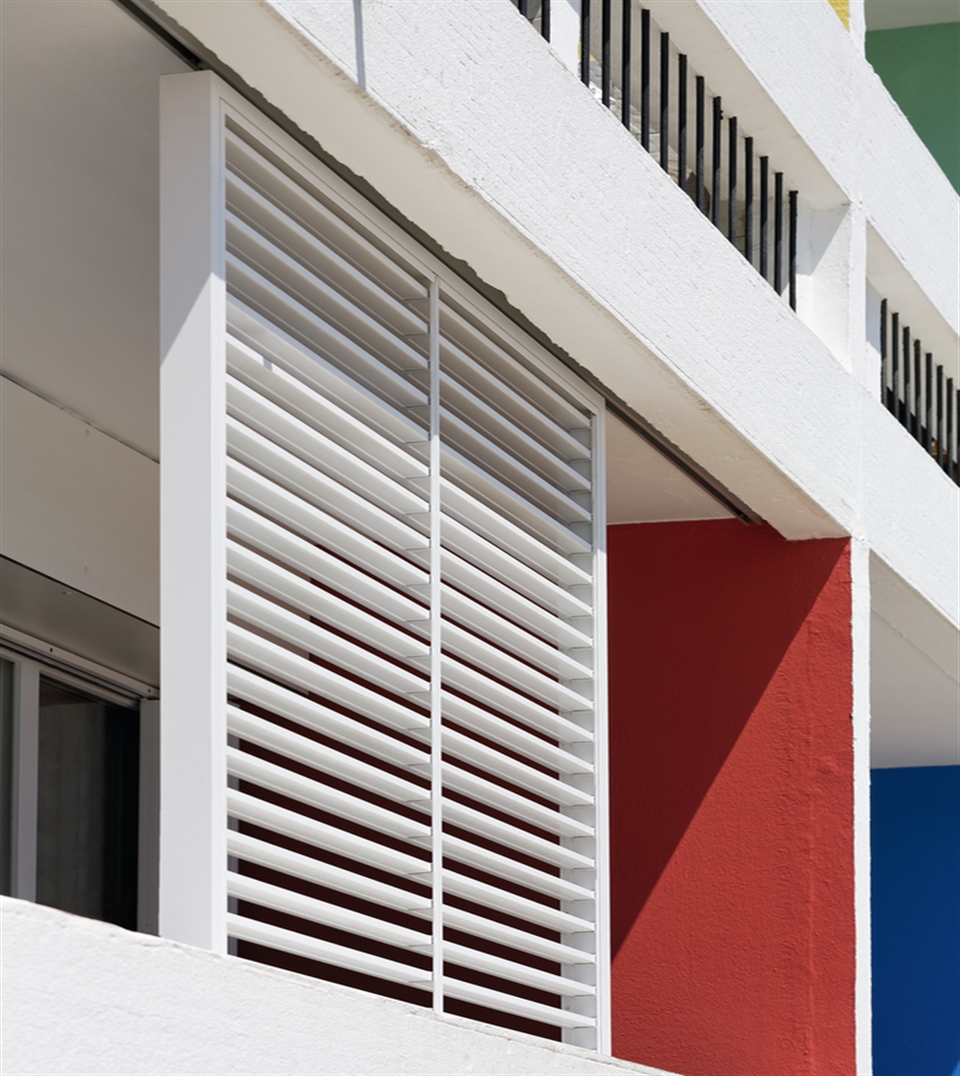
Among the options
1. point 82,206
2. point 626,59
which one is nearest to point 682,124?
point 626,59

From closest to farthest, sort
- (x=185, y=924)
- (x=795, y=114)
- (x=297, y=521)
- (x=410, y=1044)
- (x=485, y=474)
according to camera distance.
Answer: (x=185, y=924) → (x=410, y=1044) → (x=297, y=521) → (x=485, y=474) → (x=795, y=114)

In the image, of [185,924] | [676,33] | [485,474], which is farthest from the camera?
[676,33]

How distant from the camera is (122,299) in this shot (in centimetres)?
536

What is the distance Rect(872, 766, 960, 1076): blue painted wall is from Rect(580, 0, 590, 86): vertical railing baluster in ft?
23.0

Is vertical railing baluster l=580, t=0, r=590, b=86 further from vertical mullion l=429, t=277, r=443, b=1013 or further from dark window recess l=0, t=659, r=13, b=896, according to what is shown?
dark window recess l=0, t=659, r=13, b=896

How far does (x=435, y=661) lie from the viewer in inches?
179

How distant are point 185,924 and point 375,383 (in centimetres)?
153

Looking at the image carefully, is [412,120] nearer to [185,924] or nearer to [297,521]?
[297,521]

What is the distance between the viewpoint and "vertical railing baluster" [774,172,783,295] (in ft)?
23.0

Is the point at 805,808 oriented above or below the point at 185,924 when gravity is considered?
above

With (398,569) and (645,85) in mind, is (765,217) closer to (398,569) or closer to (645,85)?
(645,85)

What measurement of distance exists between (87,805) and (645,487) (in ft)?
7.88

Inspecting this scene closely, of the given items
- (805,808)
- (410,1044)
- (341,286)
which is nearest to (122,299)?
(341,286)

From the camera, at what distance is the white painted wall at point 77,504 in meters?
6.25
